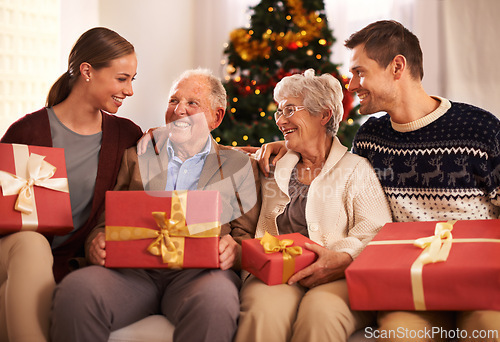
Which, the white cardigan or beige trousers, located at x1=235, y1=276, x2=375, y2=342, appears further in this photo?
the white cardigan

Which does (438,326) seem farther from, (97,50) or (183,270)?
(97,50)

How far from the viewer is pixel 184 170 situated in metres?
2.01

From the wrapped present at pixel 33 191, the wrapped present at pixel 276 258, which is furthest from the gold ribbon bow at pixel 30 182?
the wrapped present at pixel 276 258

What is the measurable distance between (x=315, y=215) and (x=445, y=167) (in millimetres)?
534

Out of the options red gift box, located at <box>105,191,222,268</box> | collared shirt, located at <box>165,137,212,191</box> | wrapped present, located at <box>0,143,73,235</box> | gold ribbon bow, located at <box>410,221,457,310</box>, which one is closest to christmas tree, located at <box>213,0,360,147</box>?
collared shirt, located at <box>165,137,212,191</box>

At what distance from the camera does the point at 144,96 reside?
4.63m

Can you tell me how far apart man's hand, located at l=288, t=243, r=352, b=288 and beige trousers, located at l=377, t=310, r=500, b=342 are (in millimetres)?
220

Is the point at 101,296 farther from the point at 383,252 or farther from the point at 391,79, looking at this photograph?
the point at 391,79

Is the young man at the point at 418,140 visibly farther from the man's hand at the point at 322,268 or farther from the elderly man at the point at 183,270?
the elderly man at the point at 183,270

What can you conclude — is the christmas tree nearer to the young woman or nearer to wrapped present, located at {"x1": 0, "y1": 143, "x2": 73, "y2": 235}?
the young woman

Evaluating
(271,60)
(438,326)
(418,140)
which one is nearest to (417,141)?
(418,140)

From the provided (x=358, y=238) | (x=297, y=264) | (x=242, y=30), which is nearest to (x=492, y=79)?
(x=242, y=30)

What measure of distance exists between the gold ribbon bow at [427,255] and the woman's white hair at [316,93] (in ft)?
2.40

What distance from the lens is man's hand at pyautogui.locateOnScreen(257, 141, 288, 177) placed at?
6.70 ft
